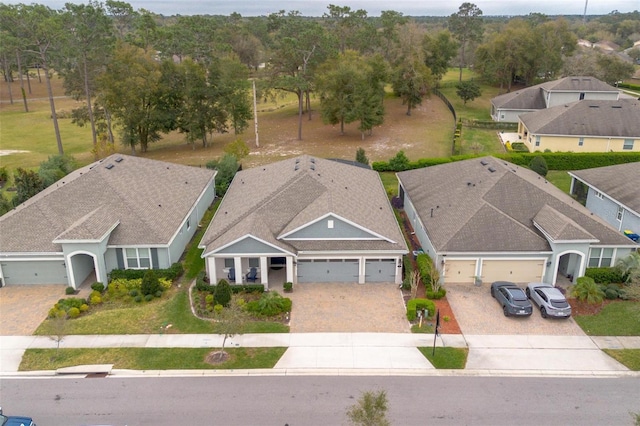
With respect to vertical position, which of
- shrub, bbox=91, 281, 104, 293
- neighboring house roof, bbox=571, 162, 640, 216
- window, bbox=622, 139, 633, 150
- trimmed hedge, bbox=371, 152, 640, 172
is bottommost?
shrub, bbox=91, 281, 104, 293

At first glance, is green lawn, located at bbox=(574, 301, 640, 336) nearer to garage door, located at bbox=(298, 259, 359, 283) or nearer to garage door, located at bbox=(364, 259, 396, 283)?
garage door, located at bbox=(364, 259, 396, 283)

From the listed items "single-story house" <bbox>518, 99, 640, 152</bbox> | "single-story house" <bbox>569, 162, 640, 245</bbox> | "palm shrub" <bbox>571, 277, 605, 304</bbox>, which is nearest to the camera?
"palm shrub" <bbox>571, 277, 605, 304</bbox>

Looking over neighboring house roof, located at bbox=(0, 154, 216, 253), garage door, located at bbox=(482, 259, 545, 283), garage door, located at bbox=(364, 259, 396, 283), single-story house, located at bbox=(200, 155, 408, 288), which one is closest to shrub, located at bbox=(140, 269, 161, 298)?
neighboring house roof, located at bbox=(0, 154, 216, 253)

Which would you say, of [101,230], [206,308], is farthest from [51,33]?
[206,308]

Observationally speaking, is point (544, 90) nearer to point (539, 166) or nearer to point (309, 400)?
point (539, 166)

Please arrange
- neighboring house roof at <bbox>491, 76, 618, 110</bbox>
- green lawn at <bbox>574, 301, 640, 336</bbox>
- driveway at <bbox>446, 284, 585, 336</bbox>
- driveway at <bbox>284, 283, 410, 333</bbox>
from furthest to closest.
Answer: neighboring house roof at <bbox>491, 76, 618, 110</bbox> < driveway at <bbox>284, 283, 410, 333</bbox> < driveway at <bbox>446, 284, 585, 336</bbox> < green lawn at <bbox>574, 301, 640, 336</bbox>

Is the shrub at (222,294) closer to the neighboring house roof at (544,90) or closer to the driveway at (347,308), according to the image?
the driveway at (347,308)
